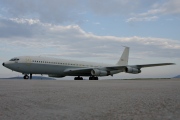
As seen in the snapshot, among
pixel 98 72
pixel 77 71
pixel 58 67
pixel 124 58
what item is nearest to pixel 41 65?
pixel 58 67

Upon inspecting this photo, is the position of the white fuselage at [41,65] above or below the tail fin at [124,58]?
below

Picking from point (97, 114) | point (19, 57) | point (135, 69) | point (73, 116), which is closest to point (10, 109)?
point (73, 116)

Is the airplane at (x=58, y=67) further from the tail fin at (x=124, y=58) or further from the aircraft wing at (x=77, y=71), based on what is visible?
the tail fin at (x=124, y=58)

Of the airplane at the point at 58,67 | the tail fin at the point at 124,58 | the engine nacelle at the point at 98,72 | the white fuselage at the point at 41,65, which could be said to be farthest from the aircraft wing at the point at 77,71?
the tail fin at the point at 124,58

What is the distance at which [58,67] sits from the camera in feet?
123

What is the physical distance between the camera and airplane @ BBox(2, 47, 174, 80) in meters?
34.2

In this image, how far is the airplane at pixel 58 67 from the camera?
3425 centimetres

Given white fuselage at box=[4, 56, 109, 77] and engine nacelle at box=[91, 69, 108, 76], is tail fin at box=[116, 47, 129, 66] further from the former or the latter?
engine nacelle at box=[91, 69, 108, 76]

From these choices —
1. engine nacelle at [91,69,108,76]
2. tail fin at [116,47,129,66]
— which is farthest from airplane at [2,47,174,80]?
tail fin at [116,47,129,66]

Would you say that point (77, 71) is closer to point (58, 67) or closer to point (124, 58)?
point (58, 67)

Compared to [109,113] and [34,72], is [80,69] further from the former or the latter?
[109,113]

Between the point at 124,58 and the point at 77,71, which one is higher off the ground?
the point at 124,58

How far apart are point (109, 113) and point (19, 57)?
102ft

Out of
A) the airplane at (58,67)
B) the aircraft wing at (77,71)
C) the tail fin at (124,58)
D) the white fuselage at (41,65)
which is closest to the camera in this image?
the white fuselage at (41,65)
